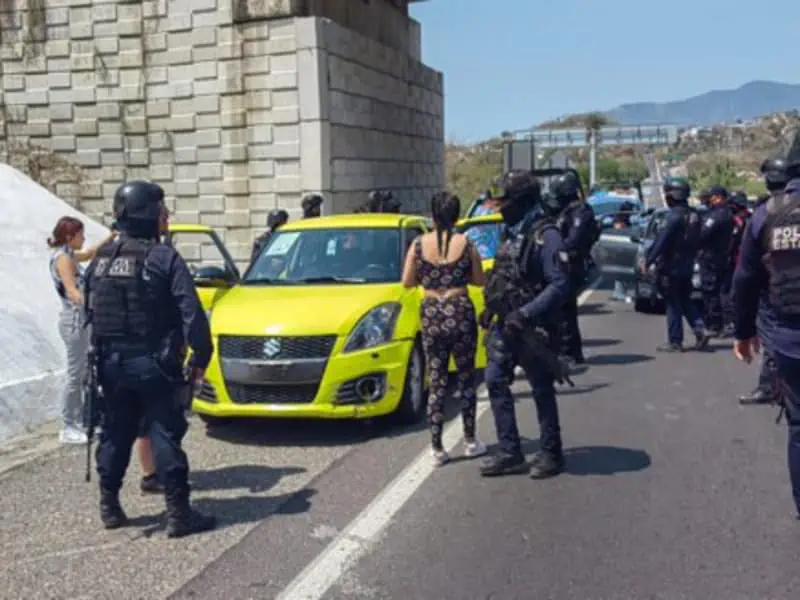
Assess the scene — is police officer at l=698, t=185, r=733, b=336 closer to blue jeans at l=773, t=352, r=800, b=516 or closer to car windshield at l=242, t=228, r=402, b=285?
car windshield at l=242, t=228, r=402, b=285

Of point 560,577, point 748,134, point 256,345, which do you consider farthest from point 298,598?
point 748,134

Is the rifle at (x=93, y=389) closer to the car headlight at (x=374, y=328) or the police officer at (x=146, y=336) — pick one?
the police officer at (x=146, y=336)

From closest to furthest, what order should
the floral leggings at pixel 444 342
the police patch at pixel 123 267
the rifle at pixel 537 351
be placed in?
the police patch at pixel 123 267 → the rifle at pixel 537 351 → the floral leggings at pixel 444 342

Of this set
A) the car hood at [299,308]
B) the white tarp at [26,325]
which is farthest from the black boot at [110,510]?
the white tarp at [26,325]

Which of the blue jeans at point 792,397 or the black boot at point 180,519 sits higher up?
the blue jeans at point 792,397

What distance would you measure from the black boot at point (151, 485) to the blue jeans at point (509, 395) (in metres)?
2.11

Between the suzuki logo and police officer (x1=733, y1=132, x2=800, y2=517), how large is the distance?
3.20 meters

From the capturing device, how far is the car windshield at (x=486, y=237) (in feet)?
33.6

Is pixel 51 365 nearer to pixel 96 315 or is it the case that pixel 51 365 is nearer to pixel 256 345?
pixel 256 345

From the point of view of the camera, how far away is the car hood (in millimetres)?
6898

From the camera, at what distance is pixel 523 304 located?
5.85m

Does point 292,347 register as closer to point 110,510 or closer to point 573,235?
point 110,510

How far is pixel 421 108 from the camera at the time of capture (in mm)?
22625

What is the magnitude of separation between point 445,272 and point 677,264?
5.13 meters
